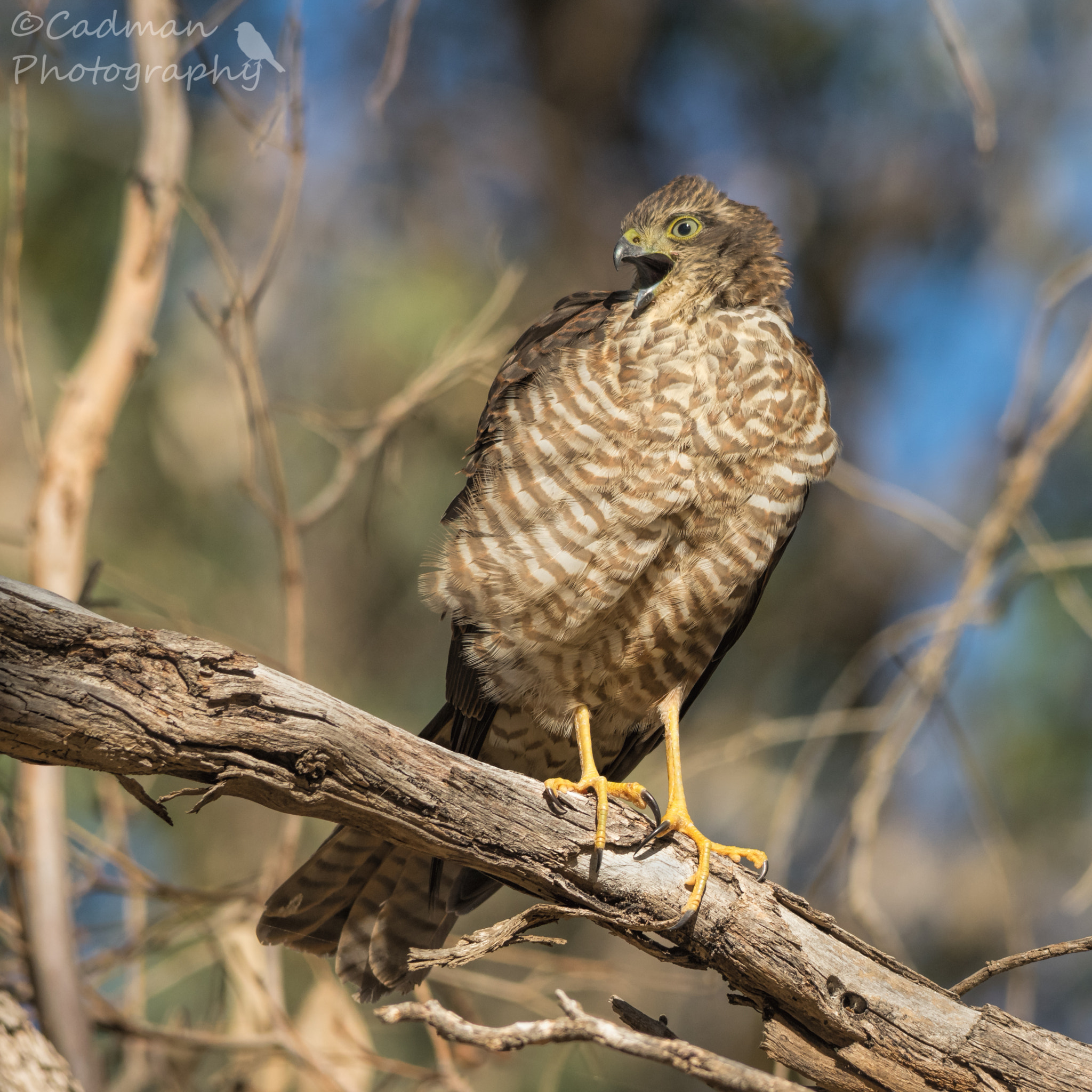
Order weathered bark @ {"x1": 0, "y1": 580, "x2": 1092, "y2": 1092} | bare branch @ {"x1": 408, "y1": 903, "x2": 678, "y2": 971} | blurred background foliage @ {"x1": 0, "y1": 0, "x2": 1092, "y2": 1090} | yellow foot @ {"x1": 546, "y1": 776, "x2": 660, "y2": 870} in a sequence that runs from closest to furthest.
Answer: weathered bark @ {"x1": 0, "y1": 580, "x2": 1092, "y2": 1092} → bare branch @ {"x1": 408, "y1": 903, "x2": 678, "y2": 971} → yellow foot @ {"x1": 546, "y1": 776, "x2": 660, "y2": 870} → blurred background foliage @ {"x1": 0, "y1": 0, "x2": 1092, "y2": 1090}

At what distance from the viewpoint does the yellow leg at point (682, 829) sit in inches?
89.4

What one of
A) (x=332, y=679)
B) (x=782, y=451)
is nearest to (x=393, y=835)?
(x=782, y=451)

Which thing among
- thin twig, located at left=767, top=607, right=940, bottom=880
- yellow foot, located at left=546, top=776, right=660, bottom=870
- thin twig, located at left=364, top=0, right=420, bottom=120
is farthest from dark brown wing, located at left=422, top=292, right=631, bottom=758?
thin twig, located at left=767, top=607, right=940, bottom=880

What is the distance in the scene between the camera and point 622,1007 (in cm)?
192

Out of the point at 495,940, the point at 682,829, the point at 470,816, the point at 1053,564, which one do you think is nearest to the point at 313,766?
the point at 470,816

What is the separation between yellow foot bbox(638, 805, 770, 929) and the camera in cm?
225

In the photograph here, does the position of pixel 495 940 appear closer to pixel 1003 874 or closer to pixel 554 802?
pixel 554 802

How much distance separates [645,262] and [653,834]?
57.2 inches

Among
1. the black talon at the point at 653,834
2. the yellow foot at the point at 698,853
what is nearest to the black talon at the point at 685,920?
the yellow foot at the point at 698,853

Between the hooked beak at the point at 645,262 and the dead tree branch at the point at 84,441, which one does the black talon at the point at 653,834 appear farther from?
the dead tree branch at the point at 84,441

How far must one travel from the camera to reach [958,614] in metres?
3.57

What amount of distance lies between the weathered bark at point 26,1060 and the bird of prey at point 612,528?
49 cm

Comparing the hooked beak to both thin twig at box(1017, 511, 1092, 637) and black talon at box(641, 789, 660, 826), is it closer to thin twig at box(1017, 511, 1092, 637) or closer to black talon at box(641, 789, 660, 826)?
black talon at box(641, 789, 660, 826)

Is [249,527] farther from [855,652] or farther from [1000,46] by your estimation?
[1000,46]
